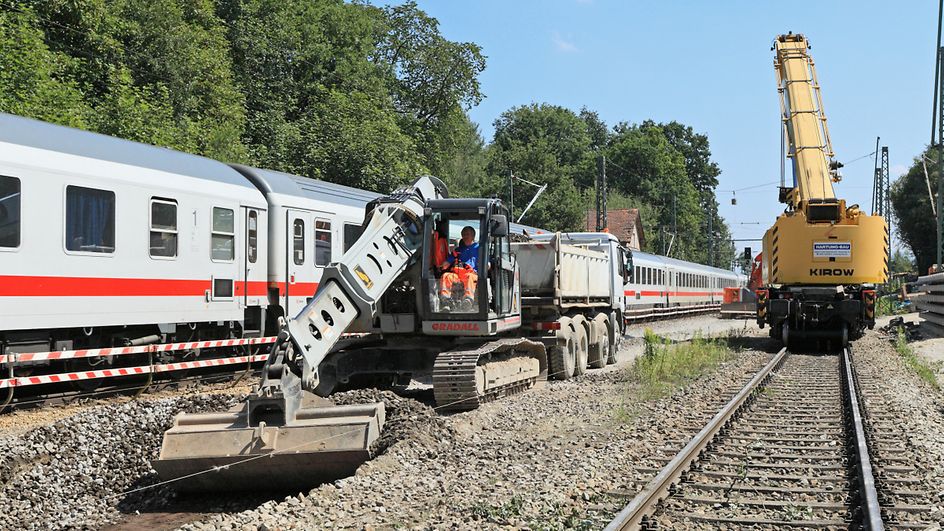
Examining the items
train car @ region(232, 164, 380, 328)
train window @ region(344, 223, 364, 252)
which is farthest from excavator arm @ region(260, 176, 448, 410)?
train window @ region(344, 223, 364, 252)

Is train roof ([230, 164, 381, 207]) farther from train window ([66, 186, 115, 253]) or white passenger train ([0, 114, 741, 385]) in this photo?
train window ([66, 186, 115, 253])

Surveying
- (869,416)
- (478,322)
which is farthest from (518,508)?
(869,416)

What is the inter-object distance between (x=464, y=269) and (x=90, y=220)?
5205mm

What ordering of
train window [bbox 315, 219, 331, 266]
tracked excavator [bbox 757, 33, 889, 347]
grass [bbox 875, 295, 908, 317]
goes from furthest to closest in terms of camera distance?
1. grass [bbox 875, 295, 908, 317]
2. tracked excavator [bbox 757, 33, 889, 347]
3. train window [bbox 315, 219, 331, 266]

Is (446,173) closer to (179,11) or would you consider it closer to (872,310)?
(179,11)

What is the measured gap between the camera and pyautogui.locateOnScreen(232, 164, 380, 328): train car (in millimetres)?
16453

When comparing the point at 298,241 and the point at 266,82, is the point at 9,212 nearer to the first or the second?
the point at 298,241

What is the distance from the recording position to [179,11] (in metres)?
31.2

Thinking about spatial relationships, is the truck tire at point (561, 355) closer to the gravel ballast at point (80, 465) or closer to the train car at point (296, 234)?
the train car at point (296, 234)

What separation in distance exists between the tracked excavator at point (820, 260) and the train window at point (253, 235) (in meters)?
11.6

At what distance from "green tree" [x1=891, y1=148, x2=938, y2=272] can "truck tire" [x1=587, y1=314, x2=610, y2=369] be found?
181 feet

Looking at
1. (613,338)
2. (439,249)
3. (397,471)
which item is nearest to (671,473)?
(397,471)

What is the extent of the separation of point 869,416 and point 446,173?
41.1 m

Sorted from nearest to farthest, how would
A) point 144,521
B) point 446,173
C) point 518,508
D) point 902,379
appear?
point 518,508 → point 144,521 → point 902,379 → point 446,173
